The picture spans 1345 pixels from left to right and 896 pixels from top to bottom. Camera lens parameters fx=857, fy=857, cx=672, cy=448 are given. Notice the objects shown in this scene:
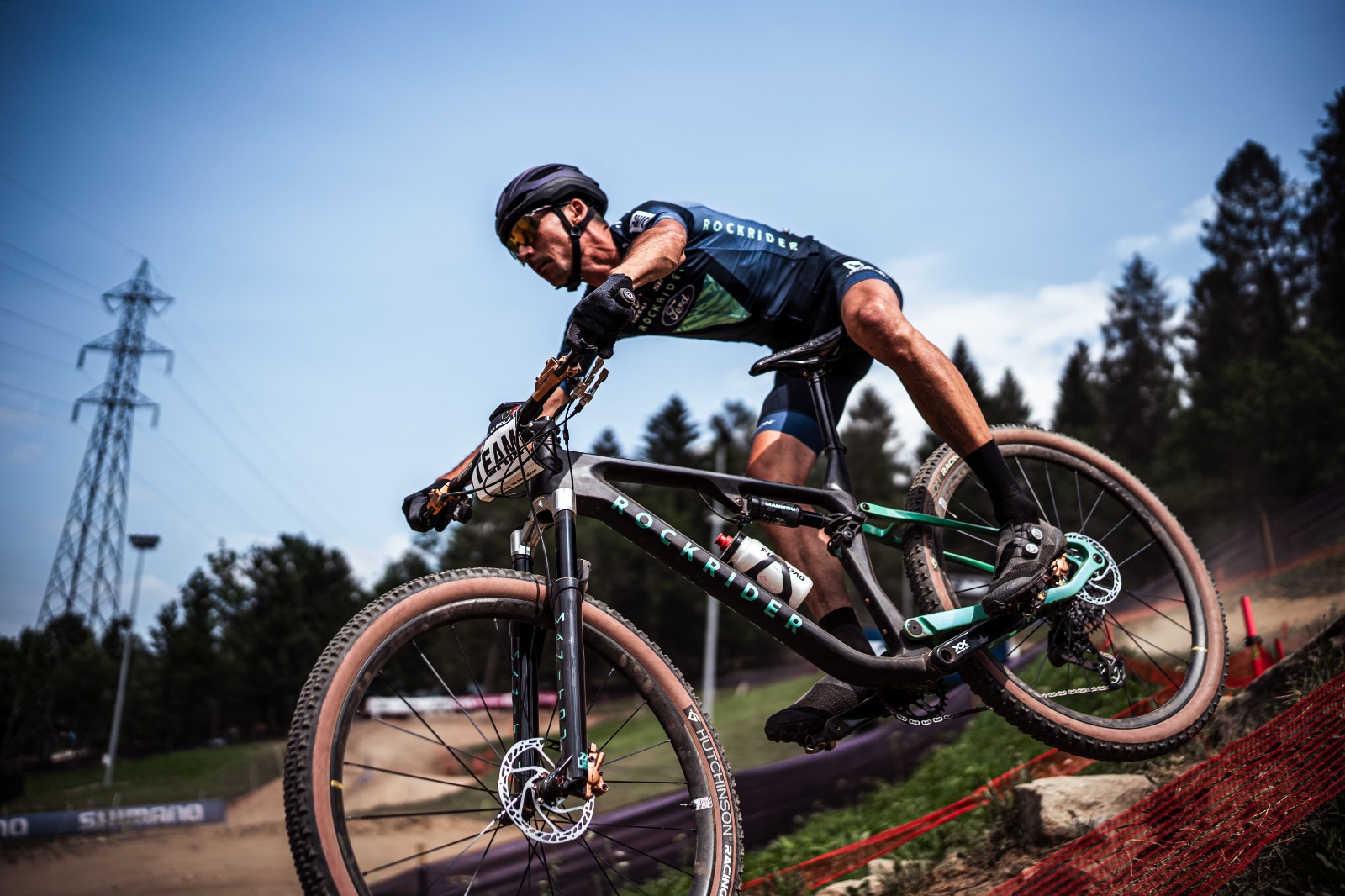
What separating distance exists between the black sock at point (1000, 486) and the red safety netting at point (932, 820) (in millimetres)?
2052

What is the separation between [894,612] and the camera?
309 centimetres

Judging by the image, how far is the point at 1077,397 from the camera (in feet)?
242

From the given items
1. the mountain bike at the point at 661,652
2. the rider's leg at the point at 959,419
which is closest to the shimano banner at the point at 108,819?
the mountain bike at the point at 661,652

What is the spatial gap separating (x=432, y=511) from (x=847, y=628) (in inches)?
62.1

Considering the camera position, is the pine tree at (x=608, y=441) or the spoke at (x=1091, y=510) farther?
the pine tree at (x=608, y=441)

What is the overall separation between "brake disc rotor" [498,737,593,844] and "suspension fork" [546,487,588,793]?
0.06 m

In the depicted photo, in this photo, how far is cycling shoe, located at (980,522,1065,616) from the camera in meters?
3.06

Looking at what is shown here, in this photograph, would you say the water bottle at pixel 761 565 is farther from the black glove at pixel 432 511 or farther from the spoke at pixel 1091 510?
the spoke at pixel 1091 510

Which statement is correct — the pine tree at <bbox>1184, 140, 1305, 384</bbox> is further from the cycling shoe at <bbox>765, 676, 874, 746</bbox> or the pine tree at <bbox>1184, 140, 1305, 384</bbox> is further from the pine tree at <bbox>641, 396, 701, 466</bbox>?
the cycling shoe at <bbox>765, 676, 874, 746</bbox>

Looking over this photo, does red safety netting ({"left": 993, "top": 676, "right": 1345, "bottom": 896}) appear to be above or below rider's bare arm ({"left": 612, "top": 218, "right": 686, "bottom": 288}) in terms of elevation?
below

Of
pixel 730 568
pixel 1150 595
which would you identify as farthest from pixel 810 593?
pixel 1150 595

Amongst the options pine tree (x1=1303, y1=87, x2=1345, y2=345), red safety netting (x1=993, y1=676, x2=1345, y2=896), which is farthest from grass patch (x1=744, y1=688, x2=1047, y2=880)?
pine tree (x1=1303, y1=87, x2=1345, y2=345)

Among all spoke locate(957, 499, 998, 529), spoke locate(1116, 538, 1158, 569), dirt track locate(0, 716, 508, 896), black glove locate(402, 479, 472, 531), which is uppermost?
black glove locate(402, 479, 472, 531)

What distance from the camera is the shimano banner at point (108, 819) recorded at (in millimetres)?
24016
